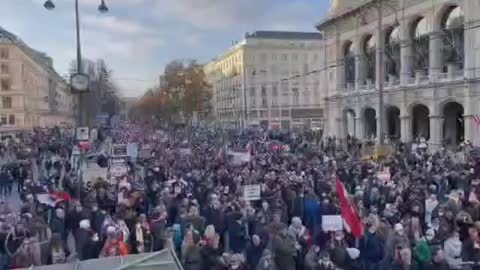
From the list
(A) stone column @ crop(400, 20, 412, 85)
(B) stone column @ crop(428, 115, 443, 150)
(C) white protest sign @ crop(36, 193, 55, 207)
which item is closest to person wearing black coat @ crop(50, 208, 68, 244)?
(C) white protest sign @ crop(36, 193, 55, 207)

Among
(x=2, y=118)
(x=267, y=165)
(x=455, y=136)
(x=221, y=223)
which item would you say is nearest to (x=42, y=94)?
(x=2, y=118)

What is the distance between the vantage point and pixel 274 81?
325ft

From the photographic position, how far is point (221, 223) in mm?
12039

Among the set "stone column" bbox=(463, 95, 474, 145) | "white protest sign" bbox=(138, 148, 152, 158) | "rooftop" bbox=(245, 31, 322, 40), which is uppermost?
"rooftop" bbox=(245, 31, 322, 40)

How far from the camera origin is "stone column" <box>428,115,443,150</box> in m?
38.2

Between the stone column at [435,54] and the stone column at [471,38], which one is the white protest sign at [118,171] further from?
the stone column at [435,54]

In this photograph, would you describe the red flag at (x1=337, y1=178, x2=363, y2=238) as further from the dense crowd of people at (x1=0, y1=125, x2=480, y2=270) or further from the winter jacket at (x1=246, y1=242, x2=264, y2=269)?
the winter jacket at (x1=246, y1=242, x2=264, y2=269)

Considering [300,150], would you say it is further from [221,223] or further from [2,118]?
[2,118]

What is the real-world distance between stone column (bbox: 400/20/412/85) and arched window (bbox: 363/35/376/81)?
4645 millimetres

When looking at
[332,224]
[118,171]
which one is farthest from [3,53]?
[332,224]

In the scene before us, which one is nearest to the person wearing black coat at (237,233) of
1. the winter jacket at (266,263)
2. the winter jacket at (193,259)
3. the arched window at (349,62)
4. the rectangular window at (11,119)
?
the winter jacket at (193,259)

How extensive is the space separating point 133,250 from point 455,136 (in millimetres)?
34964

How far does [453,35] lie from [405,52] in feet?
18.9

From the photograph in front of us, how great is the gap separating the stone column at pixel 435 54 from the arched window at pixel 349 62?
1233 centimetres
